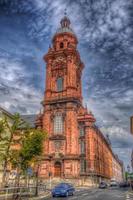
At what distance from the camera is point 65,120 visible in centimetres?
6244

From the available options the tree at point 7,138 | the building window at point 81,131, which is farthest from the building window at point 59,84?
the tree at point 7,138

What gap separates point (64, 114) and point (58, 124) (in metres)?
3.03

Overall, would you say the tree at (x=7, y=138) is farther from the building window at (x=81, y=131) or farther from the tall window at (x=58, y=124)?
the building window at (x=81, y=131)

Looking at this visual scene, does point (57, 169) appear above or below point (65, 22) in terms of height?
below

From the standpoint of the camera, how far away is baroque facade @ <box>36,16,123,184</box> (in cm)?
5847

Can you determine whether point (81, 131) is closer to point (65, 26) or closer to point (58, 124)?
point (58, 124)

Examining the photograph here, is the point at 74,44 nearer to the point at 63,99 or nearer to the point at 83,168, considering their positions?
the point at 63,99

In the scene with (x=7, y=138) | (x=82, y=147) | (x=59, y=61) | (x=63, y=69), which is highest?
(x=59, y=61)

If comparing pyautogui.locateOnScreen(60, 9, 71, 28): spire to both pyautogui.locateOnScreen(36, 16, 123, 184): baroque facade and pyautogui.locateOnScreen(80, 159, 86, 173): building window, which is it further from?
pyautogui.locateOnScreen(80, 159, 86, 173): building window

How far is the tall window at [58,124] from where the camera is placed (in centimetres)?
6254

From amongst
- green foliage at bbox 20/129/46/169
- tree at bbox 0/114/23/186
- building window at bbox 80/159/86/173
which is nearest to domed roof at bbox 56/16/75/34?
building window at bbox 80/159/86/173

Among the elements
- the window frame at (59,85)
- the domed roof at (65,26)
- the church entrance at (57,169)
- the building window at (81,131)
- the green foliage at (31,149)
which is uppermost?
the domed roof at (65,26)

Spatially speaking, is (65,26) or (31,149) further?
(65,26)

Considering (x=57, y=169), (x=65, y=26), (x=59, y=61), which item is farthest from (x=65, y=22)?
(x=57, y=169)
